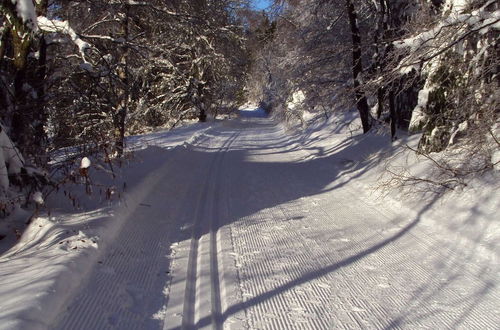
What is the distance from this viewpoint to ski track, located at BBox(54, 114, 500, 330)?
3529 mm

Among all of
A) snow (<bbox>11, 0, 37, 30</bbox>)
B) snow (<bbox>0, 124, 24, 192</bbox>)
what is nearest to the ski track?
snow (<bbox>0, 124, 24, 192</bbox>)

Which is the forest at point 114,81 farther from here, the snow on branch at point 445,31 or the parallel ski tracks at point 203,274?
the parallel ski tracks at point 203,274

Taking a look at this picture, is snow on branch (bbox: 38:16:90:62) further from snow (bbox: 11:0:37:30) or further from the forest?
snow (bbox: 11:0:37:30)

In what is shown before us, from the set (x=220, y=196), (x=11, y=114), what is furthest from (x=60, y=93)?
(x=220, y=196)

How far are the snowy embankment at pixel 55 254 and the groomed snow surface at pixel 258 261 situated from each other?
0.06 ft

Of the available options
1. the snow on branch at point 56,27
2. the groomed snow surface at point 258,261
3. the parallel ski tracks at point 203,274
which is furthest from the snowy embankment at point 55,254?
the snow on branch at point 56,27

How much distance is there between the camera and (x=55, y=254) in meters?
4.30

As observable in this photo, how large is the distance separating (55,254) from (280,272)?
2.35 meters

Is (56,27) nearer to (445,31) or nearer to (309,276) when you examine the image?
(309,276)

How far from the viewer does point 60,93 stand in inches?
243

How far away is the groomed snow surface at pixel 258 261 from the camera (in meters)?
3.51

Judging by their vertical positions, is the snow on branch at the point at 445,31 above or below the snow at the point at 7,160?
above

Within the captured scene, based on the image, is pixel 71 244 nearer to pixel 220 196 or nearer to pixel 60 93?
pixel 60 93

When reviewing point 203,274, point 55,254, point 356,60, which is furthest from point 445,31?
point 356,60
